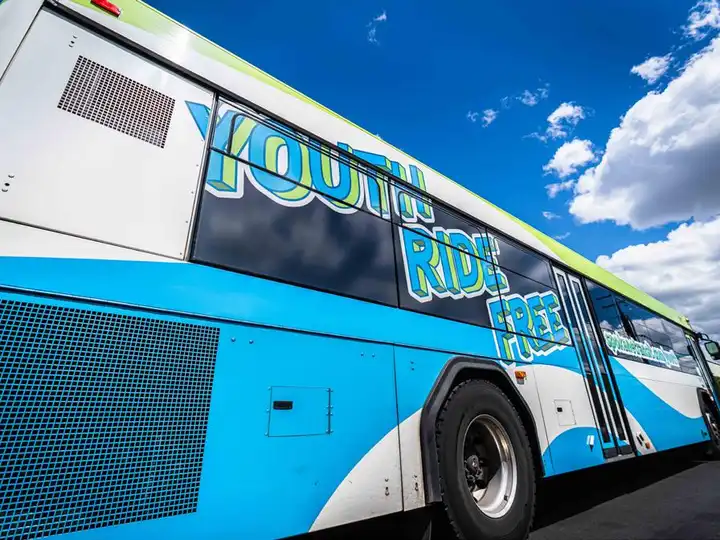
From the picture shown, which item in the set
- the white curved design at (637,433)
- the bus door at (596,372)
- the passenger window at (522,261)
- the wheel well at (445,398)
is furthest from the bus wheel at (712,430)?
the wheel well at (445,398)

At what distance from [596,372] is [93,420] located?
4.92m

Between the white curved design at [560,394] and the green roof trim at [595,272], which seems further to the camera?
the green roof trim at [595,272]

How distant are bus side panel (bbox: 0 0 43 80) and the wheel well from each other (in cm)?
277

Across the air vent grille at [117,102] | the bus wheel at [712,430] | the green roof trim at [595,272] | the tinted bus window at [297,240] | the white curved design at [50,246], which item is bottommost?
the bus wheel at [712,430]

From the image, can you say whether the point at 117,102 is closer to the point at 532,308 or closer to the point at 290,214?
the point at 290,214

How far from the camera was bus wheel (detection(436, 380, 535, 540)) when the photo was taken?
2.39 m

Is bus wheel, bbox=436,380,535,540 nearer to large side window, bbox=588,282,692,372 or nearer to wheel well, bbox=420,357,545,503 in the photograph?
wheel well, bbox=420,357,545,503

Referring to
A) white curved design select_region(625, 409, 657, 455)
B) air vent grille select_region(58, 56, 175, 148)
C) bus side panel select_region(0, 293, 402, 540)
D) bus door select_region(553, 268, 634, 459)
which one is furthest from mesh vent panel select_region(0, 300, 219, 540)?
white curved design select_region(625, 409, 657, 455)

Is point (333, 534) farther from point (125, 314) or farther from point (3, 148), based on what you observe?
point (3, 148)

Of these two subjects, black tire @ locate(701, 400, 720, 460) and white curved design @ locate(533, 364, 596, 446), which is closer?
white curved design @ locate(533, 364, 596, 446)

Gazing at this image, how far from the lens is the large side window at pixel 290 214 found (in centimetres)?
195

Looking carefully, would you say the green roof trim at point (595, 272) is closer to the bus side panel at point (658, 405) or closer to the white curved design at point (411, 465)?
the bus side panel at point (658, 405)

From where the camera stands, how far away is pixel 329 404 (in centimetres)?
198

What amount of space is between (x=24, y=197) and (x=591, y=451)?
481 cm
